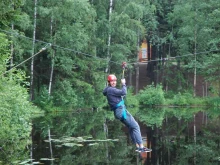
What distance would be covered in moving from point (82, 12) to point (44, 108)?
7.57m

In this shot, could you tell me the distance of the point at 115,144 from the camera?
17.0 metres

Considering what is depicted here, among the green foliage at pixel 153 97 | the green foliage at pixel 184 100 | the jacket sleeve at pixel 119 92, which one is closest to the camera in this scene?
the jacket sleeve at pixel 119 92

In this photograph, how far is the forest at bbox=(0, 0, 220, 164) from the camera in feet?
106

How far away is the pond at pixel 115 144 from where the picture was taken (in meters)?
12.9

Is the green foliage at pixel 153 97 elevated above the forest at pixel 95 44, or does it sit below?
below

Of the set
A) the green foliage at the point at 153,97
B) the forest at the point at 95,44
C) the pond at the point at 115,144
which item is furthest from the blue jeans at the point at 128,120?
the green foliage at the point at 153,97

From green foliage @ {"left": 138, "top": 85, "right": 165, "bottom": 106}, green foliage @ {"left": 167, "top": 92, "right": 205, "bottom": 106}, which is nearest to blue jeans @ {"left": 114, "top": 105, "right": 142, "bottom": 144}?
green foliage @ {"left": 138, "top": 85, "right": 165, "bottom": 106}

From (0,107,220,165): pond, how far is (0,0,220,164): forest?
17.1 feet

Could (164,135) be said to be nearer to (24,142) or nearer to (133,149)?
(133,149)

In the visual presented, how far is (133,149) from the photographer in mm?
15227

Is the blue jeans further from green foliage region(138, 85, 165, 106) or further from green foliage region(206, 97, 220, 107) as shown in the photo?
green foliage region(206, 97, 220, 107)

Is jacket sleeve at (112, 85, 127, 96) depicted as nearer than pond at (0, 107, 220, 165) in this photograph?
Yes

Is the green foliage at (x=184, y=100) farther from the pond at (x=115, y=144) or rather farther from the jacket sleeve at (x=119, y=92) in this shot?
the jacket sleeve at (x=119, y=92)

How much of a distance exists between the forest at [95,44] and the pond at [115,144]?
17.1ft
